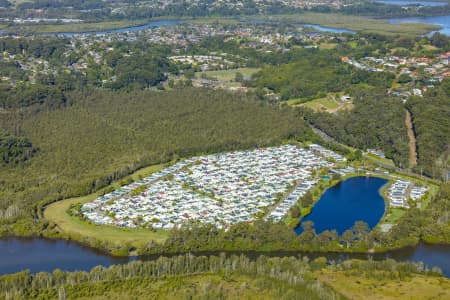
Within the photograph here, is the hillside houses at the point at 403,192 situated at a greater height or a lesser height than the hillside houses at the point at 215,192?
lesser

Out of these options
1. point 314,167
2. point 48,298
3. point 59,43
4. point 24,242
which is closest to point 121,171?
point 24,242

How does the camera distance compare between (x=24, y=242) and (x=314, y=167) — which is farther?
(x=314, y=167)

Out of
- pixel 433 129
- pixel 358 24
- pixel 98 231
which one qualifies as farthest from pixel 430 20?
pixel 98 231

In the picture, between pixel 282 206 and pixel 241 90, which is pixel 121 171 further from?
pixel 241 90

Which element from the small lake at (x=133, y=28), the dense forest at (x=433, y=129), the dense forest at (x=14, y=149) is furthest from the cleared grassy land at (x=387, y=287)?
the small lake at (x=133, y=28)

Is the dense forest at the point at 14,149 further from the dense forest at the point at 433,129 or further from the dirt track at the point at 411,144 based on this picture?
the dense forest at the point at 433,129

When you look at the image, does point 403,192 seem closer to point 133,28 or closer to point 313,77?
point 313,77
